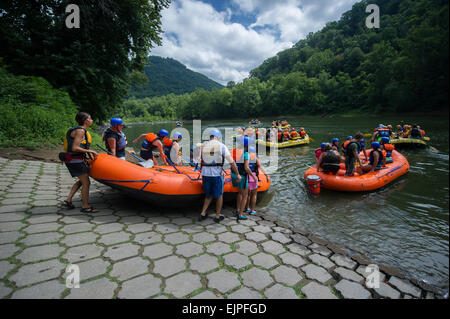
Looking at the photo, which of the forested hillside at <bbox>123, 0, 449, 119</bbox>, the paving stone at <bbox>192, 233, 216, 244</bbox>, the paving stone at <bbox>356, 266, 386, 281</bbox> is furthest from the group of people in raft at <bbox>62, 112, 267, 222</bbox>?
the forested hillside at <bbox>123, 0, 449, 119</bbox>

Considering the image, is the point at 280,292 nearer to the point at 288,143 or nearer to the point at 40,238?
the point at 40,238

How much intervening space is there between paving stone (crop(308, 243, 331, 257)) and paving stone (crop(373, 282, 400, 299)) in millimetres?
715

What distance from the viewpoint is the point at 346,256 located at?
307cm

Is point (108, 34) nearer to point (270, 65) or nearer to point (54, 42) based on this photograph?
point (54, 42)

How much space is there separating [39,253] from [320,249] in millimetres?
3859

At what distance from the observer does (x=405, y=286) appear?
2529 mm

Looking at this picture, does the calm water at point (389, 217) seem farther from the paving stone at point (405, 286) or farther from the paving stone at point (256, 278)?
the paving stone at point (256, 278)

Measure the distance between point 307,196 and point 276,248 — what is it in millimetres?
3606

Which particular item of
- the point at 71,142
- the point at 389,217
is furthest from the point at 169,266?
the point at 389,217

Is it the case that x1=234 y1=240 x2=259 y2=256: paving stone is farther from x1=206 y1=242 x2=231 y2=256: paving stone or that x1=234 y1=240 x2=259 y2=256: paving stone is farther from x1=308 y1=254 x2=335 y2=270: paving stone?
x1=308 y1=254 x2=335 y2=270: paving stone

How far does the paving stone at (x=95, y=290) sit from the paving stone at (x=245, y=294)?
1.23 meters

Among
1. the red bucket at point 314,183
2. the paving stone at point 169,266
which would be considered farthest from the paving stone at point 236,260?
the red bucket at point 314,183

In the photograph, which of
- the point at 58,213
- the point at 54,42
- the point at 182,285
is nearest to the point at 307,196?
the point at 182,285

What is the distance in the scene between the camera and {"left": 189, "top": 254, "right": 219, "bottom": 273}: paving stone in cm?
253
